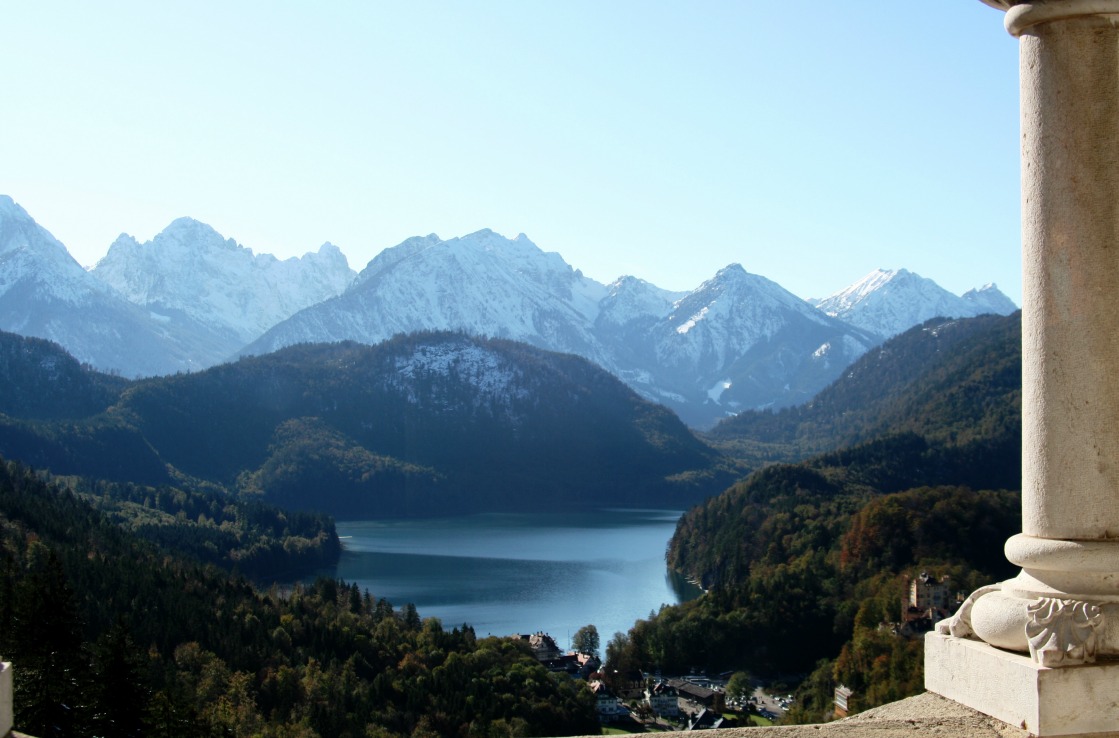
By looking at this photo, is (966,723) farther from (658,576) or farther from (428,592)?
(658,576)

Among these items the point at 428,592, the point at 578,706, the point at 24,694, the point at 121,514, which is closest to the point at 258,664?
the point at 578,706

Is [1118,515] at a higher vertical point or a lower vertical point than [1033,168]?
lower

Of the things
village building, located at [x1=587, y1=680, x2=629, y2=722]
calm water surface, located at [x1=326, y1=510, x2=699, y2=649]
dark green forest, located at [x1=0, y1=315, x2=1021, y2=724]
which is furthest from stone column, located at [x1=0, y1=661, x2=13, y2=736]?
calm water surface, located at [x1=326, y1=510, x2=699, y2=649]

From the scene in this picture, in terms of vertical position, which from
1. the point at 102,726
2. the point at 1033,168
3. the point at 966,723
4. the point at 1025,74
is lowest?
the point at 102,726

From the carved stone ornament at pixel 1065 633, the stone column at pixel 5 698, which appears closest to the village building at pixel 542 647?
the carved stone ornament at pixel 1065 633

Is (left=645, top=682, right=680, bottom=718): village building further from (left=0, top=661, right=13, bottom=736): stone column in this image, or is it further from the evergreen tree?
(left=0, top=661, right=13, bottom=736): stone column

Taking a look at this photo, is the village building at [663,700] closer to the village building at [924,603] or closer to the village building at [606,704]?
the village building at [606,704]

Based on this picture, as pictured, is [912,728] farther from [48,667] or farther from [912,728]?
[48,667]
